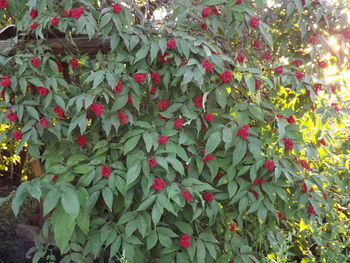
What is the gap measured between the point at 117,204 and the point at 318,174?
1.05 metres

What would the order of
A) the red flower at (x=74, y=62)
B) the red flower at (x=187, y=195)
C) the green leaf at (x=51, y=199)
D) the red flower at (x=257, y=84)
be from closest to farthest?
the green leaf at (x=51, y=199) < the red flower at (x=187, y=195) < the red flower at (x=257, y=84) < the red flower at (x=74, y=62)

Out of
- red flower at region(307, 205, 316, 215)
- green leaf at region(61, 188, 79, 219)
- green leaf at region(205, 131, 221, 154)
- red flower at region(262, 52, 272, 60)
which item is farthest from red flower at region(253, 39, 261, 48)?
green leaf at region(61, 188, 79, 219)

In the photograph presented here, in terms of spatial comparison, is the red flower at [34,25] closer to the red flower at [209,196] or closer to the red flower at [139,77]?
the red flower at [139,77]

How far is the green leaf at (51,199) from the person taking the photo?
1.73m

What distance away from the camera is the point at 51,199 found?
1.76 meters

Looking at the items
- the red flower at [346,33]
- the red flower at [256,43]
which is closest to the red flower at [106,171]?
the red flower at [256,43]

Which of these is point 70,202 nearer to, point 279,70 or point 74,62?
point 74,62

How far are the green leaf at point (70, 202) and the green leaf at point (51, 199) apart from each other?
0.03 metres

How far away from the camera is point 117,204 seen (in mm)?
2094

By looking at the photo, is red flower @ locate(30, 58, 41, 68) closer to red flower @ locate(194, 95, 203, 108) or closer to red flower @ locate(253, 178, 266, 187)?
red flower @ locate(194, 95, 203, 108)

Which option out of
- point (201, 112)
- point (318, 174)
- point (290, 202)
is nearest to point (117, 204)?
point (201, 112)

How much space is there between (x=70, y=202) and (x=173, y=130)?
593mm

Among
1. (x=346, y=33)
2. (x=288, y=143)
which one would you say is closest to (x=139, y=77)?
(x=288, y=143)

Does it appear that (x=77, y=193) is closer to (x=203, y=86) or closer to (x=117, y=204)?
(x=117, y=204)
